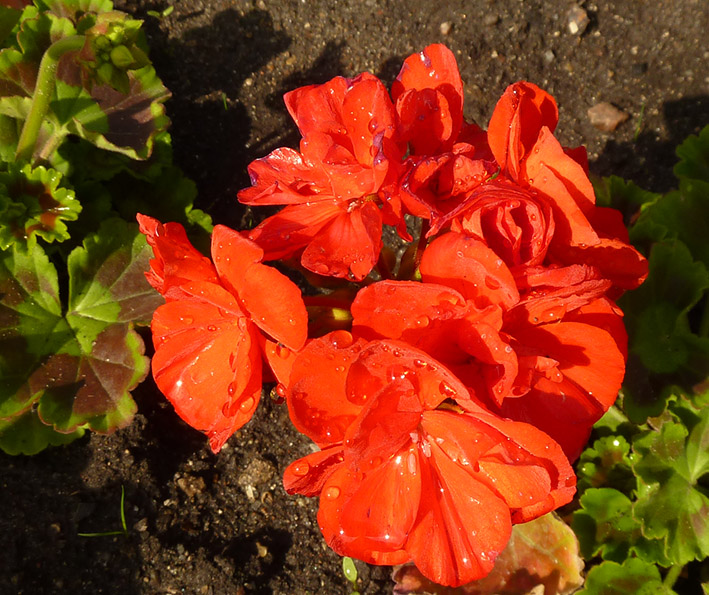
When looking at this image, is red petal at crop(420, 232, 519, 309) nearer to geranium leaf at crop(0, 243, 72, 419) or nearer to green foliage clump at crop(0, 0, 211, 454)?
green foliage clump at crop(0, 0, 211, 454)

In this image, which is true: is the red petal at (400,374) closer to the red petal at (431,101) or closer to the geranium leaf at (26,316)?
the red petal at (431,101)

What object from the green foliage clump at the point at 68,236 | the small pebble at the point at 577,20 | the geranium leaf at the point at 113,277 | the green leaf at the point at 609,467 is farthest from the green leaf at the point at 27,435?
the small pebble at the point at 577,20

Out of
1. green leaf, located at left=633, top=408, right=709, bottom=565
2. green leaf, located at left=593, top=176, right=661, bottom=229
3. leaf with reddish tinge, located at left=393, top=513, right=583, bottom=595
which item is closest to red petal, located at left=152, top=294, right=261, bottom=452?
leaf with reddish tinge, located at left=393, top=513, right=583, bottom=595

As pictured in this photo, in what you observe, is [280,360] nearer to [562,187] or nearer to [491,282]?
[491,282]

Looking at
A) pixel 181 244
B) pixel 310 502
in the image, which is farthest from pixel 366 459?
pixel 310 502

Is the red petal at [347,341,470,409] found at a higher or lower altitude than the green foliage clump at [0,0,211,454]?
higher

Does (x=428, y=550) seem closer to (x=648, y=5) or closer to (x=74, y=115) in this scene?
(x=74, y=115)
